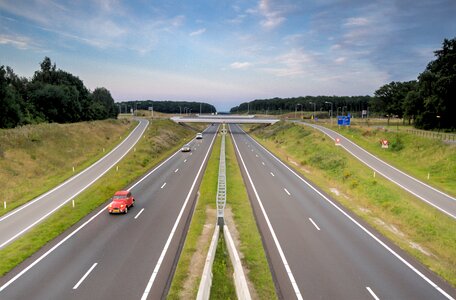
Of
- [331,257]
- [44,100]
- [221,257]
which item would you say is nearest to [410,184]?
[331,257]

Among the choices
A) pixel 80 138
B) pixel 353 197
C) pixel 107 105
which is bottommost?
pixel 353 197

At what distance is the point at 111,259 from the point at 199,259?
5124mm

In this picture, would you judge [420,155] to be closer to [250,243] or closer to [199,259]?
[250,243]

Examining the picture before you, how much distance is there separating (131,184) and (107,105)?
115779mm

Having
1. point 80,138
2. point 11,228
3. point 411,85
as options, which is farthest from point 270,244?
point 411,85

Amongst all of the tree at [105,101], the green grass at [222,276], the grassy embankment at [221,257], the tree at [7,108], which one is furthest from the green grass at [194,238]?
the tree at [105,101]

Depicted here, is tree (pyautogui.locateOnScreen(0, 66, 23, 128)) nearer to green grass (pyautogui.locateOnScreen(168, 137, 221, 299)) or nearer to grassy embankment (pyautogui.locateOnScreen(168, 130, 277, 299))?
green grass (pyautogui.locateOnScreen(168, 137, 221, 299))

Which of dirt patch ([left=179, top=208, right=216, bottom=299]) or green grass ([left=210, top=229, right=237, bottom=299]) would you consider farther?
dirt patch ([left=179, top=208, right=216, bottom=299])

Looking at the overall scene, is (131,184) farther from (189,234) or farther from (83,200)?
(189,234)

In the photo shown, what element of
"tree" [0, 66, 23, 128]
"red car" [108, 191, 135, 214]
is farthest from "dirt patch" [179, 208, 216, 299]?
"tree" [0, 66, 23, 128]

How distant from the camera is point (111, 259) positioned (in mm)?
19391

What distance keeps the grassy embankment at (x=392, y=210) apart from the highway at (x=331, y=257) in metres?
1.20

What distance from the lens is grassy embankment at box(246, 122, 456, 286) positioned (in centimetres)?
2117

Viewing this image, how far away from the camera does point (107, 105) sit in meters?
147
